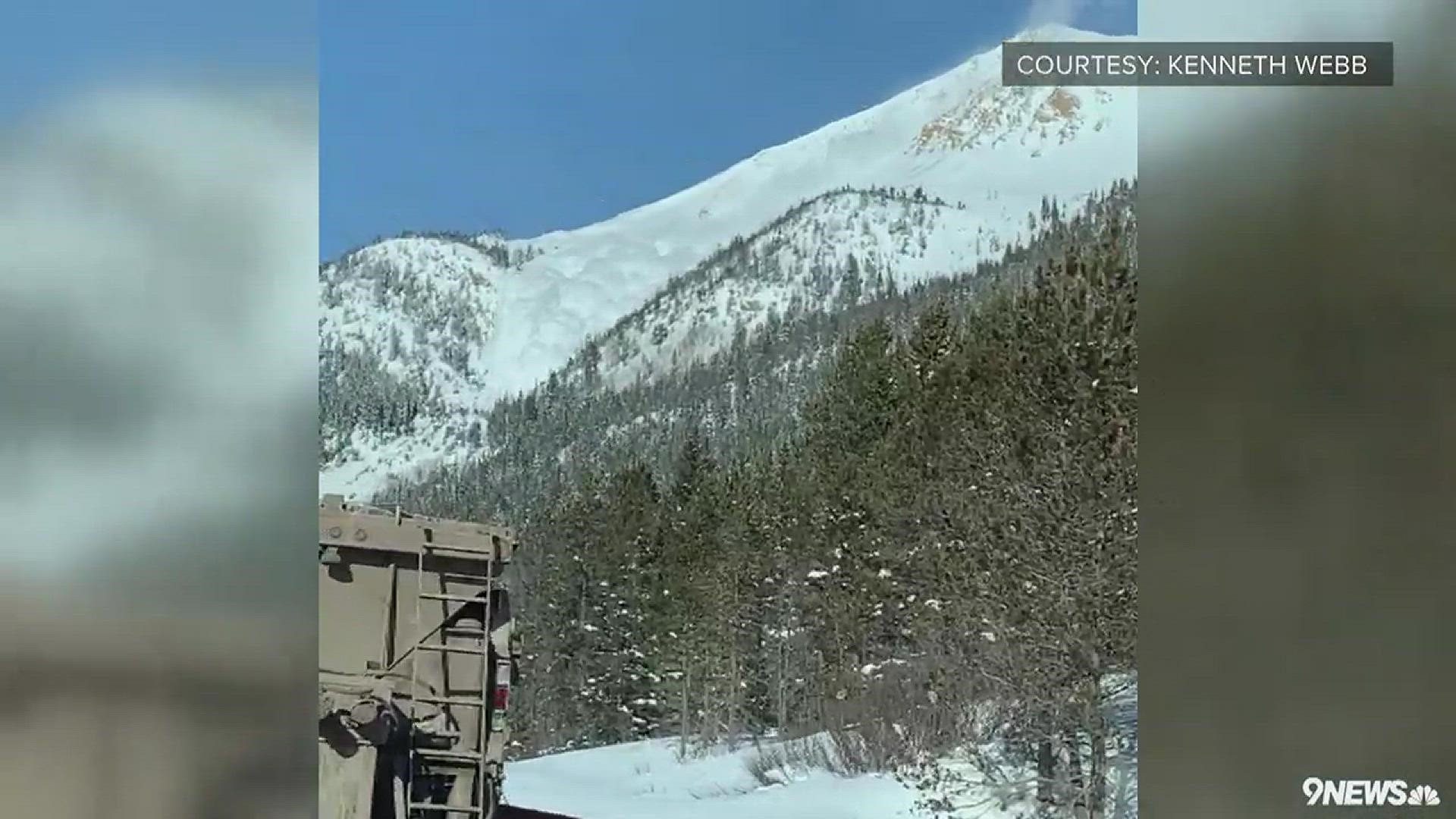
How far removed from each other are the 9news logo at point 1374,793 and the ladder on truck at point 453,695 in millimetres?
1801

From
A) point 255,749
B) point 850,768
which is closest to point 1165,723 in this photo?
point 850,768

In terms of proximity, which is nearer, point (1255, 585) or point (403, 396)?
point (1255, 585)

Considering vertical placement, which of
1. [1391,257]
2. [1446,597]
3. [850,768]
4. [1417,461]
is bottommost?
→ [850,768]

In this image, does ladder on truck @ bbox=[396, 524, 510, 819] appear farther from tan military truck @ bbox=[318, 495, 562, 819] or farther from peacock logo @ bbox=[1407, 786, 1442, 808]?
peacock logo @ bbox=[1407, 786, 1442, 808]

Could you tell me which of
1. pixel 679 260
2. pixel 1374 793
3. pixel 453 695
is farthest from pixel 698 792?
pixel 1374 793

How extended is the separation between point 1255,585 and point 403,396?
1991 mm

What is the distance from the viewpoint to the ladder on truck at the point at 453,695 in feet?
9.16

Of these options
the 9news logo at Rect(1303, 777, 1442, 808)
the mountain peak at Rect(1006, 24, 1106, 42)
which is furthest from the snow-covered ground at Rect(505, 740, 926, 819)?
the mountain peak at Rect(1006, 24, 1106, 42)

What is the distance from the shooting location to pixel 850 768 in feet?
10.6

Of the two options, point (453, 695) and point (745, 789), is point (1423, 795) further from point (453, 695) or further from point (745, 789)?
point (453, 695)

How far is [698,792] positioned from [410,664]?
2.88 feet

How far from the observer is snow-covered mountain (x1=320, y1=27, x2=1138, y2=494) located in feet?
9.26

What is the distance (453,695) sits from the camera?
2.83 m

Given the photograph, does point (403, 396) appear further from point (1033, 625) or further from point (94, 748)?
point (1033, 625)
